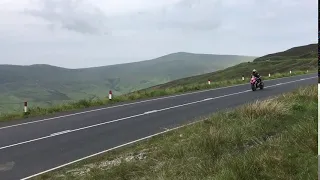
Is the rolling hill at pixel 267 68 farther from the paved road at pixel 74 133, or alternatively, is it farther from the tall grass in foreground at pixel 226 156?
the tall grass in foreground at pixel 226 156

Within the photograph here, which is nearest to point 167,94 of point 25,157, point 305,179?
point 25,157

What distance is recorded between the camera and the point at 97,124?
48.9ft

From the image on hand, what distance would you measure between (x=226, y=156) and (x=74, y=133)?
24.4 ft

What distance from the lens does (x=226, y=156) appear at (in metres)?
6.89

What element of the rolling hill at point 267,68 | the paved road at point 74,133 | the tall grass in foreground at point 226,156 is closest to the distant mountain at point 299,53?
the rolling hill at point 267,68

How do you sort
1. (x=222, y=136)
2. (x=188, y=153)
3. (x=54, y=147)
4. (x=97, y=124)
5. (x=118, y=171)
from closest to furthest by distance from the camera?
(x=118, y=171)
(x=188, y=153)
(x=222, y=136)
(x=54, y=147)
(x=97, y=124)

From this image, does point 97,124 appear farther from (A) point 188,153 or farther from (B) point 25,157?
(A) point 188,153

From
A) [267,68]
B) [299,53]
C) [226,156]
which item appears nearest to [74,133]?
[226,156]

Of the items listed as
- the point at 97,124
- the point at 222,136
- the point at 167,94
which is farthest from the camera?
the point at 167,94

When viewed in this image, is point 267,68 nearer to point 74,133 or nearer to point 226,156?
point 74,133

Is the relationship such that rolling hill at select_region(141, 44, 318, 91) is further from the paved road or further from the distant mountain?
the paved road

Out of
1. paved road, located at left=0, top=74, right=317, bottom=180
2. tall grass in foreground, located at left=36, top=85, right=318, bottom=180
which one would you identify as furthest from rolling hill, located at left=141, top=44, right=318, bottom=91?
tall grass in foreground, located at left=36, top=85, right=318, bottom=180

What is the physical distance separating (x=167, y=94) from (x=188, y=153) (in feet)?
67.8

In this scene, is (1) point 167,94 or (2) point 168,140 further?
(1) point 167,94
